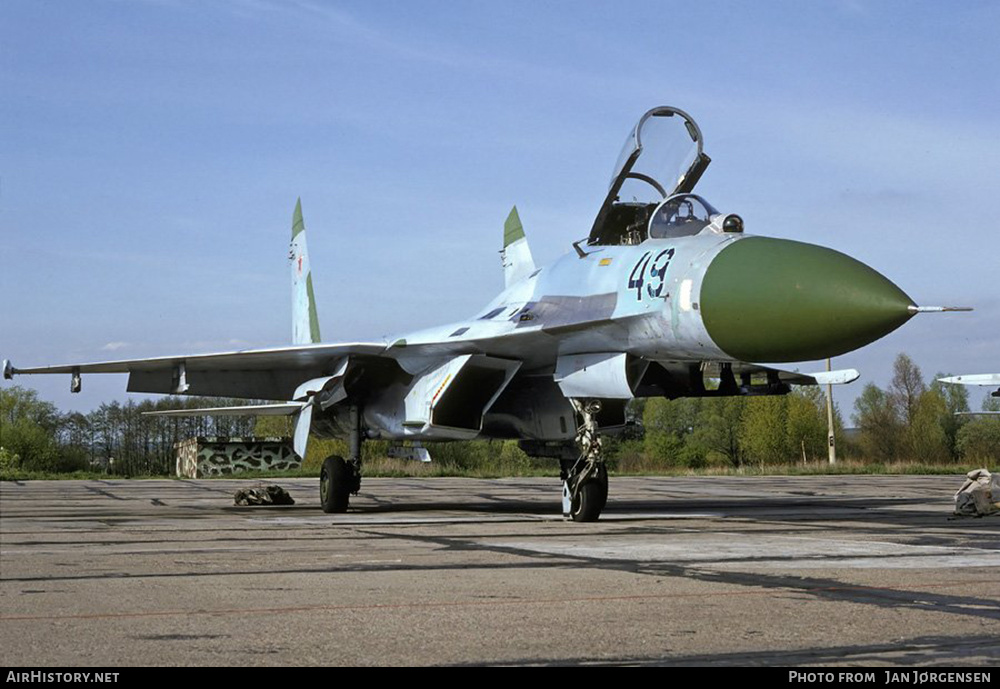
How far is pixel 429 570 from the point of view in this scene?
6.37 m

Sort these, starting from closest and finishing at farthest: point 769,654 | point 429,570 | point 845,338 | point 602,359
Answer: point 769,654 < point 429,570 < point 845,338 < point 602,359

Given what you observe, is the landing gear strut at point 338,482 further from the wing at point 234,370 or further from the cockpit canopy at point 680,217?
the cockpit canopy at point 680,217

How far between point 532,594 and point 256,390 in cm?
1025

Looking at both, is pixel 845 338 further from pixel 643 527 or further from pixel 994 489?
pixel 994 489

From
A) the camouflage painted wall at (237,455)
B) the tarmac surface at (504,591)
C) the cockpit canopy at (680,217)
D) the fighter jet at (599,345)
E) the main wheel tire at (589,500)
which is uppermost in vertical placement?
the cockpit canopy at (680,217)

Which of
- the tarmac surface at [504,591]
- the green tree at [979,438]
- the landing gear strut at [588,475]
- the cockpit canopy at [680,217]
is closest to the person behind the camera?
the tarmac surface at [504,591]

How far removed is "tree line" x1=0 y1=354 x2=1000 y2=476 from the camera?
4253 cm

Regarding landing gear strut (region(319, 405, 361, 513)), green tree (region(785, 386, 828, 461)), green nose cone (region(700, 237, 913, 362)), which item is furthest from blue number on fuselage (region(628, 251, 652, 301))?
green tree (region(785, 386, 828, 461))

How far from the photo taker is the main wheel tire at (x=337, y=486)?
13.0 meters

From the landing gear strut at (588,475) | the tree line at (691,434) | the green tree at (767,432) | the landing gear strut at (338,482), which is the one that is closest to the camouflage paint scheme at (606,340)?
the landing gear strut at (588,475)

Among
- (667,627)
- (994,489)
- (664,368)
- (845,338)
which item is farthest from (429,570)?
(994,489)

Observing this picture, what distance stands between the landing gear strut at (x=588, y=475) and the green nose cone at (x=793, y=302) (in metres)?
2.11

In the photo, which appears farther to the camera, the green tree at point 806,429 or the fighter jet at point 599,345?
the green tree at point 806,429

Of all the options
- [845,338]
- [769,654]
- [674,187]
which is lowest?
[769,654]
